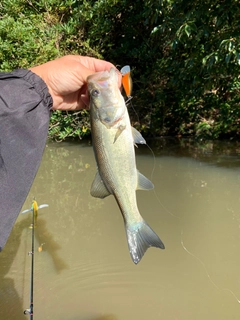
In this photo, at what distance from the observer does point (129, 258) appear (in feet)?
12.8

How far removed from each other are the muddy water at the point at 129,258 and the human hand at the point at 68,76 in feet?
6.39

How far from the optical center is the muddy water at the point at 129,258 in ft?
10.7

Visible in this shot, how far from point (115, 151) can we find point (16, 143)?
0.65m

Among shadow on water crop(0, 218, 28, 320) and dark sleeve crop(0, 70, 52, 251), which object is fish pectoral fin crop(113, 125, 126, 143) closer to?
dark sleeve crop(0, 70, 52, 251)

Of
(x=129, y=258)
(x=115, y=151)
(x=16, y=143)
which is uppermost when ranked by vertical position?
(x=16, y=143)

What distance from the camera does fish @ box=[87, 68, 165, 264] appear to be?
1.86m

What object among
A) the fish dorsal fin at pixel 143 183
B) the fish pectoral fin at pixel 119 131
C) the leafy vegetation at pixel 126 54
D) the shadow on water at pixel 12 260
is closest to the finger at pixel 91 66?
the fish pectoral fin at pixel 119 131

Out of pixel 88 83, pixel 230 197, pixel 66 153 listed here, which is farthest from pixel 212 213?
pixel 66 153

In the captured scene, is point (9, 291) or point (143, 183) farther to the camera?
point (9, 291)

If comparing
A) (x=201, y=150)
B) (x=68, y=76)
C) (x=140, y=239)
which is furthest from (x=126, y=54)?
(x=140, y=239)

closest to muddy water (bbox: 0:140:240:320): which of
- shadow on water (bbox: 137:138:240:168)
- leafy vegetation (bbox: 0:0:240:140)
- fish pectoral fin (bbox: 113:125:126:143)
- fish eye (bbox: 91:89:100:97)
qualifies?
shadow on water (bbox: 137:138:240:168)

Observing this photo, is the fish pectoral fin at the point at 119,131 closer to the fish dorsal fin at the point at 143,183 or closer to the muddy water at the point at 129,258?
the fish dorsal fin at the point at 143,183

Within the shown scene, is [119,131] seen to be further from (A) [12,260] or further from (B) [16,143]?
(A) [12,260]

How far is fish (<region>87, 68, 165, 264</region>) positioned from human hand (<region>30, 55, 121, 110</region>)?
0.09 m
